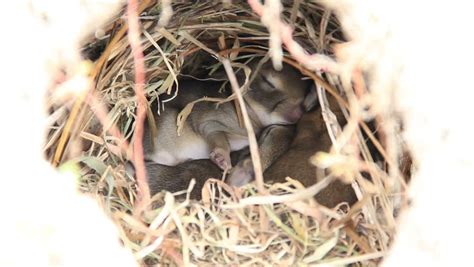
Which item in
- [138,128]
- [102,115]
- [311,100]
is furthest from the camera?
[311,100]

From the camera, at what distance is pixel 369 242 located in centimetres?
150

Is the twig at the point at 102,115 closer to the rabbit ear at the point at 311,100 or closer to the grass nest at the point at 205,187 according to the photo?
the grass nest at the point at 205,187

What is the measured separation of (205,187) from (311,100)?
0.65 m

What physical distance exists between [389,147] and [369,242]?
0.22 meters

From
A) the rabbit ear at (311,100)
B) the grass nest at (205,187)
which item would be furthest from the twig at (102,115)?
the rabbit ear at (311,100)

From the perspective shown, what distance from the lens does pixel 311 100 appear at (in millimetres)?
2199

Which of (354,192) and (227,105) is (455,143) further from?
(227,105)

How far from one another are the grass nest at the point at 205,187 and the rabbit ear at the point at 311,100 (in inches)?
13.6

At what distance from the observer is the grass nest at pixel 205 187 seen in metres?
1.49

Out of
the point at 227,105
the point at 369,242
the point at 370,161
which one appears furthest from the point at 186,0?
the point at 369,242

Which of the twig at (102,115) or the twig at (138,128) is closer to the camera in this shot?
the twig at (138,128)

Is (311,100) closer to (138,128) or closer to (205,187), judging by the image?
(205,187)

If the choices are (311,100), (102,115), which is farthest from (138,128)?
(311,100)

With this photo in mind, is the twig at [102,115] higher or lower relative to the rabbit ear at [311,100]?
higher
